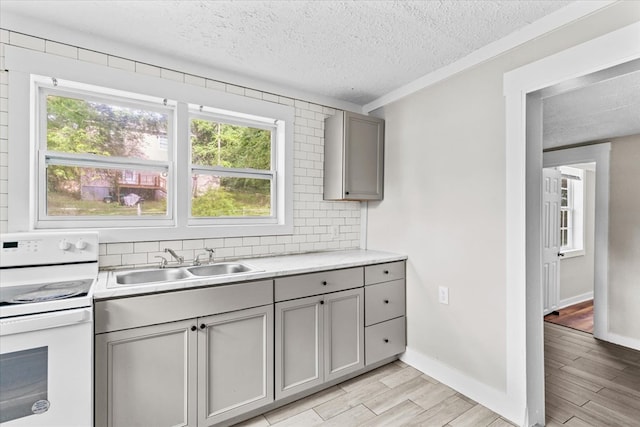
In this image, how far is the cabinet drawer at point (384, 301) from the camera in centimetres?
259

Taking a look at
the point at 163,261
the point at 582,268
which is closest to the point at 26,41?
the point at 163,261

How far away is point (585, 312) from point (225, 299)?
16.1ft

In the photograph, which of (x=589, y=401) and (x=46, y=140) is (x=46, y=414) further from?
(x=589, y=401)

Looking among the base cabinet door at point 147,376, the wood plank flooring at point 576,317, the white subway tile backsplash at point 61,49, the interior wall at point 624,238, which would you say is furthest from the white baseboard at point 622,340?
the white subway tile backsplash at point 61,49

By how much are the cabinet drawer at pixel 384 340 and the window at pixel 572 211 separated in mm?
3609

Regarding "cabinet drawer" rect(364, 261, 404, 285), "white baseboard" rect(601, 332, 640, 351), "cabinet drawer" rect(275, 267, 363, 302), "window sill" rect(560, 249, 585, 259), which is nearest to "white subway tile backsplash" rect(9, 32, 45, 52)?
"cabinet drawer" rect(275, 267, 363, 302)

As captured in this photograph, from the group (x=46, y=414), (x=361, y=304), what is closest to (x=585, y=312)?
(x=361, y=304)

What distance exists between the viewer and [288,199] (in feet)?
9.37

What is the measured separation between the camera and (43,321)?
1369mm

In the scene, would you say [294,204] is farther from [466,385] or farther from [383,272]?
[466,385]

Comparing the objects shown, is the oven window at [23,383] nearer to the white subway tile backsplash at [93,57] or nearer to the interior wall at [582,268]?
the white subway tile backsplash at [93,57]

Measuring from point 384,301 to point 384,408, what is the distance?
79 centimetres

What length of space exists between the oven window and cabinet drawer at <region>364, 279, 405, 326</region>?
198cm

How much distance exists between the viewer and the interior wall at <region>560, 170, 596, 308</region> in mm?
4590
